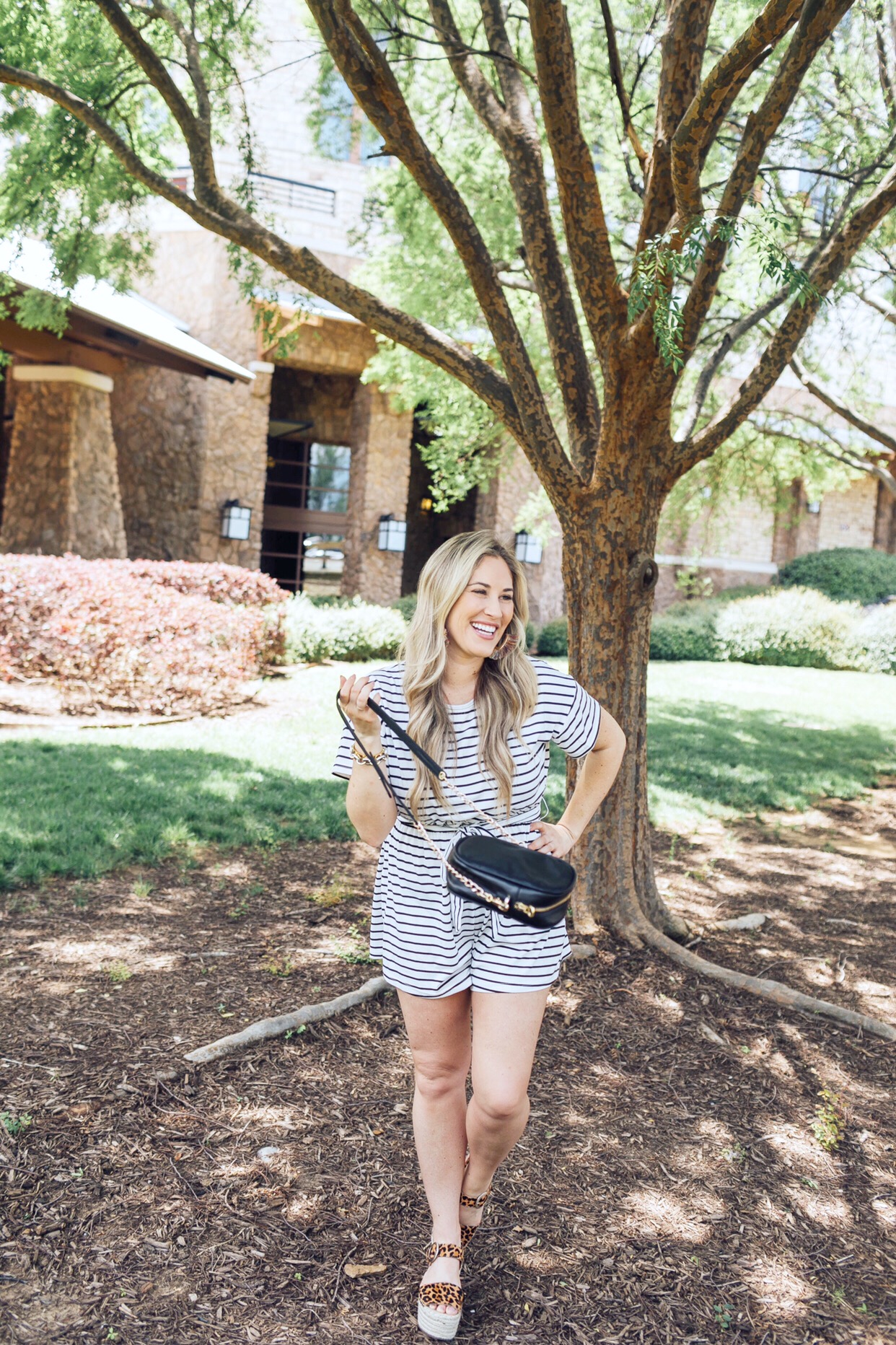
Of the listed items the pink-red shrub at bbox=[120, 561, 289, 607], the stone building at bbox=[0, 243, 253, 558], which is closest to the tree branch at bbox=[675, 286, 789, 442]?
the pink-red shrub at bbox=[120, 561, 289, 607]

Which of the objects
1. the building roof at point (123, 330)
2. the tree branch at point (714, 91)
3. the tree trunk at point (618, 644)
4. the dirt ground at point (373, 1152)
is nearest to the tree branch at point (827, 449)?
the tree trunk at point (618, 644)

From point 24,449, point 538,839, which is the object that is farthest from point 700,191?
point 24,449

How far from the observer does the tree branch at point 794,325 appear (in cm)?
382

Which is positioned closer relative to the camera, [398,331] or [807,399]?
[398,331]

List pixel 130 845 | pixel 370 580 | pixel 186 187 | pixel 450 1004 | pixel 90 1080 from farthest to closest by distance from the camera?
pixel 370 580 < pixel 186 187 < pixel 130 845 < pixel 90 1080 < pixel 450 1004

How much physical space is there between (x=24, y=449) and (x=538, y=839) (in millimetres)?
12414

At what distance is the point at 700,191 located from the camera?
10.7 feet

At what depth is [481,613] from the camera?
7.66 ft

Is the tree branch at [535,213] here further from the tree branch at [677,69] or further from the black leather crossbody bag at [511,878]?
the black leather crossbody bag at [511,878]

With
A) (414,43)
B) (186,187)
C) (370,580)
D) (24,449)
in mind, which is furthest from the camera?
(370,580)

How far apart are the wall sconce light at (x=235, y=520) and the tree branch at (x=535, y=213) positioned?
10834 mm

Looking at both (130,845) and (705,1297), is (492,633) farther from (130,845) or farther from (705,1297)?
(130,845)

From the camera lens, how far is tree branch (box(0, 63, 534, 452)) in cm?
405

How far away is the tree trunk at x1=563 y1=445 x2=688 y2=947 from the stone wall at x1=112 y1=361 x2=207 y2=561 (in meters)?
11.7
